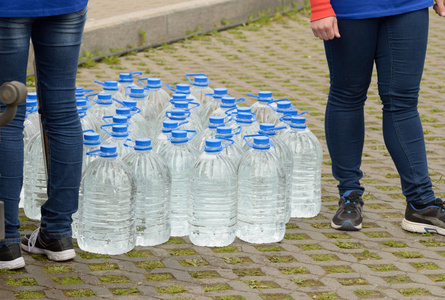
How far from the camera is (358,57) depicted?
4.35 metres

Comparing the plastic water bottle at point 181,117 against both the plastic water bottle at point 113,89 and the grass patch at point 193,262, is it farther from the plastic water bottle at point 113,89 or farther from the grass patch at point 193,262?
the grass patch at point 193,262

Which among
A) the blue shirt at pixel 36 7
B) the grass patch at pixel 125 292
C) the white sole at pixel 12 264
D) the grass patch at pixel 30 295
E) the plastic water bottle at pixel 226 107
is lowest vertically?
the grass patch at pixel 125 292

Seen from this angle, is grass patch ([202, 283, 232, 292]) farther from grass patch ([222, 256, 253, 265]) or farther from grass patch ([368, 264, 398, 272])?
grass patch ([368, 264, 398, 272])

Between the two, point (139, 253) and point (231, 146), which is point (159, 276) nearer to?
point (139, 253)

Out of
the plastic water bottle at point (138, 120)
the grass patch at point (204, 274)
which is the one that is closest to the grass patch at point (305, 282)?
the grass patch at point (204, 274)

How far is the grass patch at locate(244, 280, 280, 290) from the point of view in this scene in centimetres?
388

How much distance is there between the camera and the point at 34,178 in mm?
4801

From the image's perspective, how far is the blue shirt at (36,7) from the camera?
139 inches

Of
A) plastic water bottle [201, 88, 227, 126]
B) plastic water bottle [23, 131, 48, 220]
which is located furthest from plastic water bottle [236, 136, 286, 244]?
plastic water bottle [23, 131, 48, 220]

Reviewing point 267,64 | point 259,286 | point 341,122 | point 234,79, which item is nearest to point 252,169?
point 341,122

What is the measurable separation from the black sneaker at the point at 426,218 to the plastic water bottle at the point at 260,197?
683 mm

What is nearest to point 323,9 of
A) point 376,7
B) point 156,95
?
point 376,7

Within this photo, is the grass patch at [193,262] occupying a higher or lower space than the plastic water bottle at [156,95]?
lower

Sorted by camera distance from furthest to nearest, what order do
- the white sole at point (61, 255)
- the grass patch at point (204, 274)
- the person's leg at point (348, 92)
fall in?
the person's leg at point (348, 92) < the white sole at point (61, 255) < the grass patch at point (204, 274)
